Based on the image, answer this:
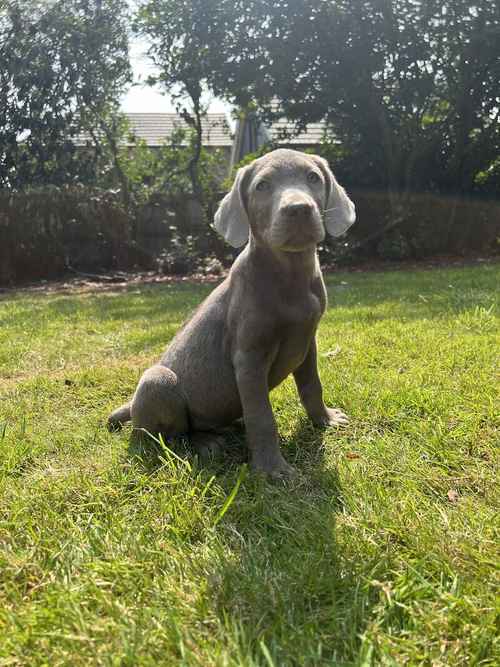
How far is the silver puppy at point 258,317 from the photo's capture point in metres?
2.60

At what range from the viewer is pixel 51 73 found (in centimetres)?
1517

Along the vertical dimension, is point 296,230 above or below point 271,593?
above

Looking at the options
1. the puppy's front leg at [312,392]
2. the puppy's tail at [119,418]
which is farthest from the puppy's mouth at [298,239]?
the puppy's tail at [119,418]

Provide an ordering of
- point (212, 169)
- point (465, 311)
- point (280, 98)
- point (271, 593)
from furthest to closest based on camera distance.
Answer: point (212, 169), point (280, 98), point (465, 311), point (271, 593)

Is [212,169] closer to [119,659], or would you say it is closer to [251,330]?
[251,330]

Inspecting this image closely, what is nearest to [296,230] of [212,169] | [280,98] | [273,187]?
[273,187]

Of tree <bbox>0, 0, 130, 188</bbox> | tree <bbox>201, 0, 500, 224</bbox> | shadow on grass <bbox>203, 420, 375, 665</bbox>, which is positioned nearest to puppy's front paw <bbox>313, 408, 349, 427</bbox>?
shadow on grass <bbox>203, 420, 375, 665</bbox>

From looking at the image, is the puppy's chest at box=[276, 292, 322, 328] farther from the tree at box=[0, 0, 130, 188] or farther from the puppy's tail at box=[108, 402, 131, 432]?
the tree at box=[0, 0, 130, 188]

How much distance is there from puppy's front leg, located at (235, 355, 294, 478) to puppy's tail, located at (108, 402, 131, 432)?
0.93 metres

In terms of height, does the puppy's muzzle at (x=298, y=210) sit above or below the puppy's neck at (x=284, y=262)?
above

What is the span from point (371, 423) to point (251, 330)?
1025mm

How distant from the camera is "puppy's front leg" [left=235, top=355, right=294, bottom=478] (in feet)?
8.84

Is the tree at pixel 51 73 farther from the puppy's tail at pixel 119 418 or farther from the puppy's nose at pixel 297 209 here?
the puppy's nose at pixel 297 209

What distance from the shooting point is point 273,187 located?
2.61 meters
